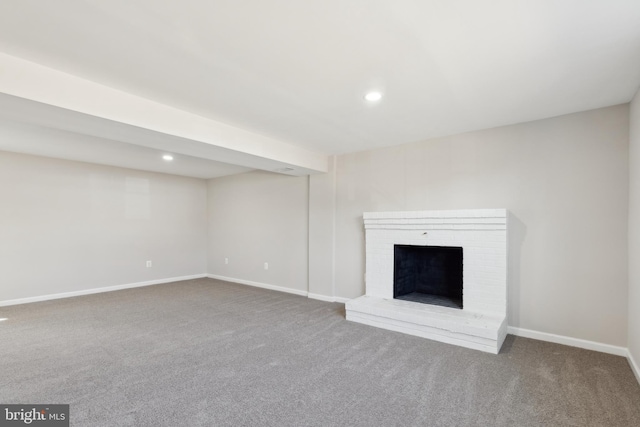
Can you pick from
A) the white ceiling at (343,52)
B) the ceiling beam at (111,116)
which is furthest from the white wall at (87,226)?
the white ceiling at (343,52)

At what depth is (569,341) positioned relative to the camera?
10.0ft

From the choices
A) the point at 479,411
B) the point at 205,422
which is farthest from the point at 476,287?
the point at 205,422

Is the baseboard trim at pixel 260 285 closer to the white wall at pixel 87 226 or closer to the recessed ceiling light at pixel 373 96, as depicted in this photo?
the white wall at pixel 87 226

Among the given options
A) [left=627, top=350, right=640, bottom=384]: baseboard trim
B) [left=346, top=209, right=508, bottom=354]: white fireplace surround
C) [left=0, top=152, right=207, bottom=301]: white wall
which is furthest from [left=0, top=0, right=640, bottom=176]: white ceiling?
[left=0, top=152, right=207, bottom=301]: white wall

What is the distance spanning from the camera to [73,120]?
257 centimetres

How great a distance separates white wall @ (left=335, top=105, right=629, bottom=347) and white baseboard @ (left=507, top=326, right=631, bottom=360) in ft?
0.17

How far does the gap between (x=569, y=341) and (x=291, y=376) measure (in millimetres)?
2839

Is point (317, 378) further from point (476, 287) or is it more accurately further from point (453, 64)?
point (453, 64)

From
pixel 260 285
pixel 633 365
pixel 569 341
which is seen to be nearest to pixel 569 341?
pixel 569 341

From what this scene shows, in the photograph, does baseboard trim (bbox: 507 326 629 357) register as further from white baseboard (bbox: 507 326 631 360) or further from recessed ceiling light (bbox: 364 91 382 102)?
recessed ceiling light (bbox: 364 91 382 102)

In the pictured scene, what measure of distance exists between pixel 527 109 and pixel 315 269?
358cm

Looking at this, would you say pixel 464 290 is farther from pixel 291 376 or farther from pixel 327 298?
pixel 291 376

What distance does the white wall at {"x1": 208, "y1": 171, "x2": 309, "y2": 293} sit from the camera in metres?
5.42

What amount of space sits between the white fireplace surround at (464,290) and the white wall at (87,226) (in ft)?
14.9
